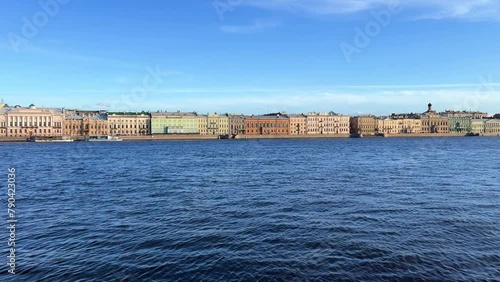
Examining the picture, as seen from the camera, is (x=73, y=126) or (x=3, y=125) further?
(x=73, y=126)

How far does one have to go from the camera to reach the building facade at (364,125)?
106 meters

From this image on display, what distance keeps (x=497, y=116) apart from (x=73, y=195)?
162792 millimetres

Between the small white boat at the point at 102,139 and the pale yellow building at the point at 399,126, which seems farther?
the pale yellow building at the point at 399,126

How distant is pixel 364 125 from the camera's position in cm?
10688

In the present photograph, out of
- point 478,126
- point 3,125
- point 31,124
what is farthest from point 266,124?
point 478,126

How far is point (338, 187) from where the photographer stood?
17.1 metres

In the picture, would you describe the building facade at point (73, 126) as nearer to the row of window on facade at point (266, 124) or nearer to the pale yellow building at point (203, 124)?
the pale yellow building at point (203, 124)

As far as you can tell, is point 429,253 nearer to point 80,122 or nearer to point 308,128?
point 80,122

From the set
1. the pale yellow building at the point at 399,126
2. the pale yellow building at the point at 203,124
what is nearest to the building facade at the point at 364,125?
the pale yellow building at the point at 399,126

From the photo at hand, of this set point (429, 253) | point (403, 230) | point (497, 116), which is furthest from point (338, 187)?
point (497, 116)

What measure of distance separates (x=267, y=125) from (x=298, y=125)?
26.9ft

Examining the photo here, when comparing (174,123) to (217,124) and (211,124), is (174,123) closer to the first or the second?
(211,124)

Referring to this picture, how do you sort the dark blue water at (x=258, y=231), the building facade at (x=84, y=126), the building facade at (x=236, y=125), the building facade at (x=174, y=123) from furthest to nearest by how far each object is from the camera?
the building facade at (x=236, y=125) → the building facade at (x=174, y=123) → the building facade at (x=84, y=126) → the dark blue water at (x=258, y=231)

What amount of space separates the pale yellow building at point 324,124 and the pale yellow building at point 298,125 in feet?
2.43
